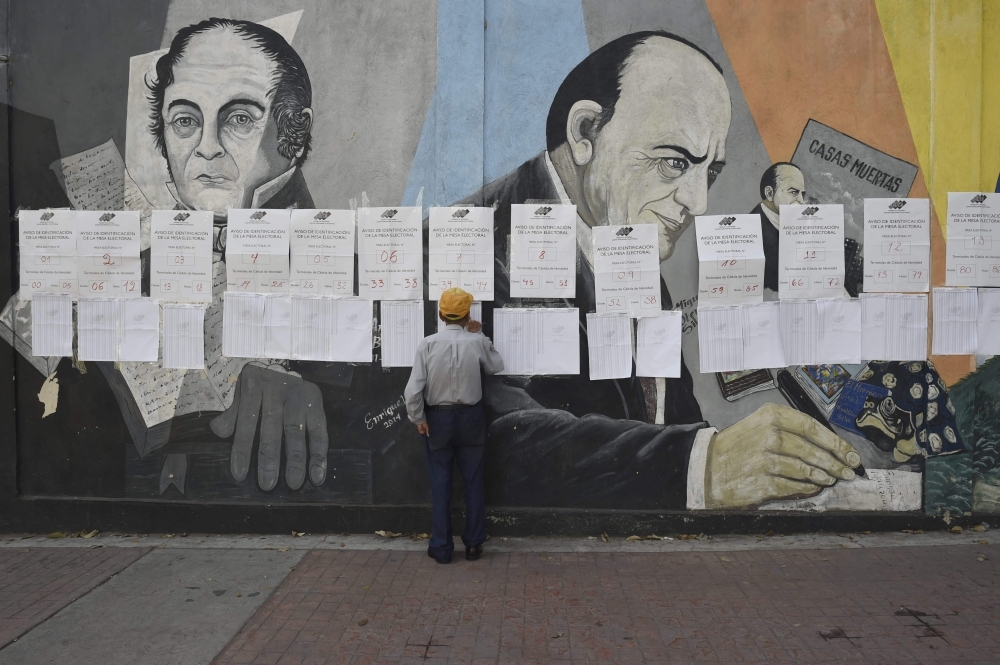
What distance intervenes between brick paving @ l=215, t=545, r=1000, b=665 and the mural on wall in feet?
2.03

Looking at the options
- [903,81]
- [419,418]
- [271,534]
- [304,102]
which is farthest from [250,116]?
[903,81]

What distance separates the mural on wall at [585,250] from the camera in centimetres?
567

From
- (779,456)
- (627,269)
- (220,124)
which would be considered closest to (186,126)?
(220,124)

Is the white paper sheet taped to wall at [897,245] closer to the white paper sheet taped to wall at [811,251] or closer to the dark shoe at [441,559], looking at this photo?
the white paper sheet taped to wall at [811,251]

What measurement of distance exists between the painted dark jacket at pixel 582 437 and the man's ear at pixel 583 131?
762 mm

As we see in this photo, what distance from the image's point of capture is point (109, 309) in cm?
590

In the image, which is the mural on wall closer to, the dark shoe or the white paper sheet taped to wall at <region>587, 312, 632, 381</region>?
the white paper sheet taped to wall at <region>587, 312, 632, 381</region>

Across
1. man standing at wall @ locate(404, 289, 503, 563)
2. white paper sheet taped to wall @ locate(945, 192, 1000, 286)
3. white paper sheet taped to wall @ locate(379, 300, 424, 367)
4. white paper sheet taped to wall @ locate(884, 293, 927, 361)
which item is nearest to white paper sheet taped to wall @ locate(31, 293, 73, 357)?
white paper sheet taped to wall @ locate(379, 300, 424, 367)

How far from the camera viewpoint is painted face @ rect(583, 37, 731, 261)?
5.67 m

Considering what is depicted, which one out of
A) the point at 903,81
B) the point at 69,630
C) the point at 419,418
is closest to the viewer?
the point at 69,630

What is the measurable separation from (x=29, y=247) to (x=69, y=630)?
3.11 m

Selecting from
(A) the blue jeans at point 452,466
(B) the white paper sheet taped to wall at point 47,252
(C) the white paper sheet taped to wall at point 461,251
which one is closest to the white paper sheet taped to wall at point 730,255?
(C) the white paper sheet taped to wall at point 461,251

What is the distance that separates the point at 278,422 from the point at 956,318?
5.27 metres

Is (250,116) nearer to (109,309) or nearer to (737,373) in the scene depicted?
(109,309)
